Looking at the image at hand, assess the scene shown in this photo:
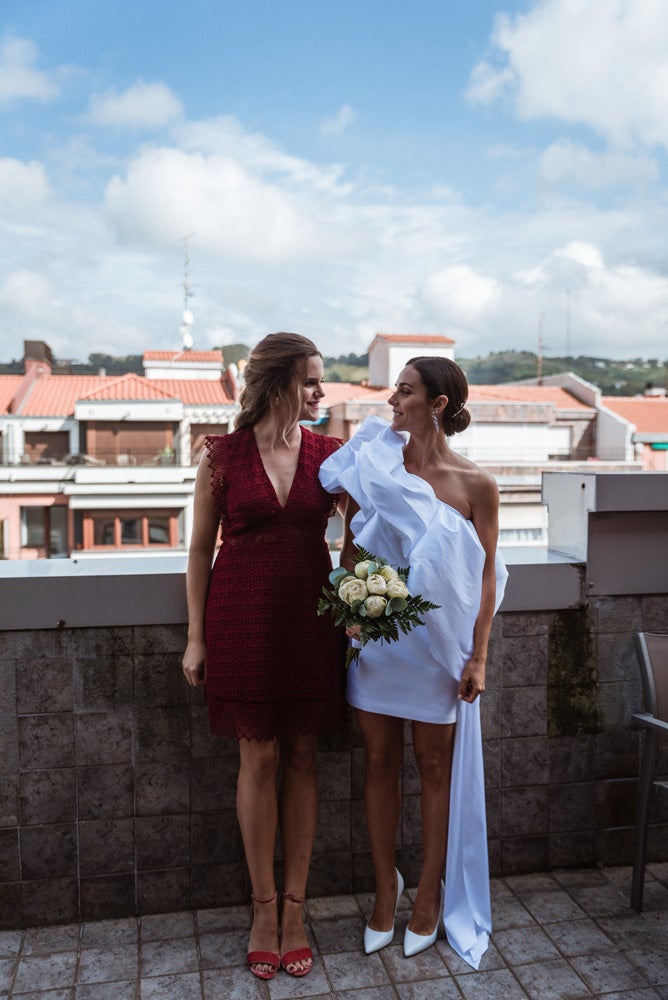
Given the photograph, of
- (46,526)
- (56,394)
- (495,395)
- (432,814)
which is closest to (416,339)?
(495,395)

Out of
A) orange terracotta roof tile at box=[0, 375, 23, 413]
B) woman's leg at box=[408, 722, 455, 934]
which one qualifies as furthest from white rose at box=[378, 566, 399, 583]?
orange terracotta roof tile at box=[0, 375, 23, 413]

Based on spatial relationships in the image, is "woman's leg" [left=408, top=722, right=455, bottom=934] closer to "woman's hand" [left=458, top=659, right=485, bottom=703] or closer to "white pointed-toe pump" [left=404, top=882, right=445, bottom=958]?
"white pointed-toe pump" [left=404, top=882, right=445, bottom=958]

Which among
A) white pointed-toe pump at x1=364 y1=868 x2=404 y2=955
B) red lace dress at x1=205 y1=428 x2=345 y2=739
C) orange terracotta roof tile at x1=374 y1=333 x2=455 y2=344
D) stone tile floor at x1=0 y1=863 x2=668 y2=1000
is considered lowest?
stone tile floor at x1=0 y1=863 x2=668 y2=1000

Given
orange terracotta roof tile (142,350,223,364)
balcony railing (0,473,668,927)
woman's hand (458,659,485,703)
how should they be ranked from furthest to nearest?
orange terracotta roof tile (142,350,223,364) < balcony railing (0,473,668,927) < woman's hand (458,659,485,703)

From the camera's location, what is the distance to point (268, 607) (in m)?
2.14

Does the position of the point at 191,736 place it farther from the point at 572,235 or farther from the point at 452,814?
the point at 572,235

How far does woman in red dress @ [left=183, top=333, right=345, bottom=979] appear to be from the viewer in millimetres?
2141

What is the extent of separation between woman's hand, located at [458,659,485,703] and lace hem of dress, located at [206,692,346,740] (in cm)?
35

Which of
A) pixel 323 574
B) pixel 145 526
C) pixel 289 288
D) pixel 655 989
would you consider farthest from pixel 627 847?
pixel 289 288

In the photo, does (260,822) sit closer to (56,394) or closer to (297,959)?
(297,959)

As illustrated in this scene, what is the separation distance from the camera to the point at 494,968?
86.6 inches

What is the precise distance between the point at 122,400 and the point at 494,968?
34.1 m

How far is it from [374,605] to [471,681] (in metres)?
0.48

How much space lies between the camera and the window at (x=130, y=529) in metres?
34.1
